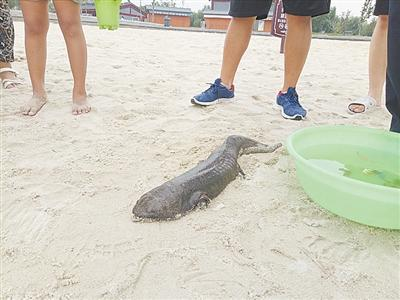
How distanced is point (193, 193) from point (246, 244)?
0.27m

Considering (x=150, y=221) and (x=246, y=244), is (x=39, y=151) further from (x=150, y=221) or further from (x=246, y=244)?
(x=246, y=244)

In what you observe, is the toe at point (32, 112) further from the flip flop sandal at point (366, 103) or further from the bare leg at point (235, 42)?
the flip flop sandal at point (366, 103)

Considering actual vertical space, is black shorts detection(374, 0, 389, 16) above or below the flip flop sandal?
above

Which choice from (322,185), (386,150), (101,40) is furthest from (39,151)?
(101,40)

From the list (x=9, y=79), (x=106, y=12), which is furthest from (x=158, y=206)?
(x=9, y=79)

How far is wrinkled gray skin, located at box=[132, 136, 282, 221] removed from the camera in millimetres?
1295

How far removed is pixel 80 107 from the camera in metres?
2.27

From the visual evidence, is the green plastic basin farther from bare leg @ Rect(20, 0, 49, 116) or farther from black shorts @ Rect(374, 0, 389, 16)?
bare leg @ Rect(20, 0, 49, 116)

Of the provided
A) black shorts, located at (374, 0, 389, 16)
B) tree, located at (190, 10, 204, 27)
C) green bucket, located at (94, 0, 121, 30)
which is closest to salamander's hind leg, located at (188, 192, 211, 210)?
green bucket, located at (94, 0, 121, 30)

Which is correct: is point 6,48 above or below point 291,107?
above

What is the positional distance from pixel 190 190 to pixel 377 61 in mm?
1725

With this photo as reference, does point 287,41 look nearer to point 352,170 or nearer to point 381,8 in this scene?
point 381,8

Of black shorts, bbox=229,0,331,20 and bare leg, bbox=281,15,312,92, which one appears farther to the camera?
bare leg, bbox=281,15,312,92

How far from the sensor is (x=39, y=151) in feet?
5.87
